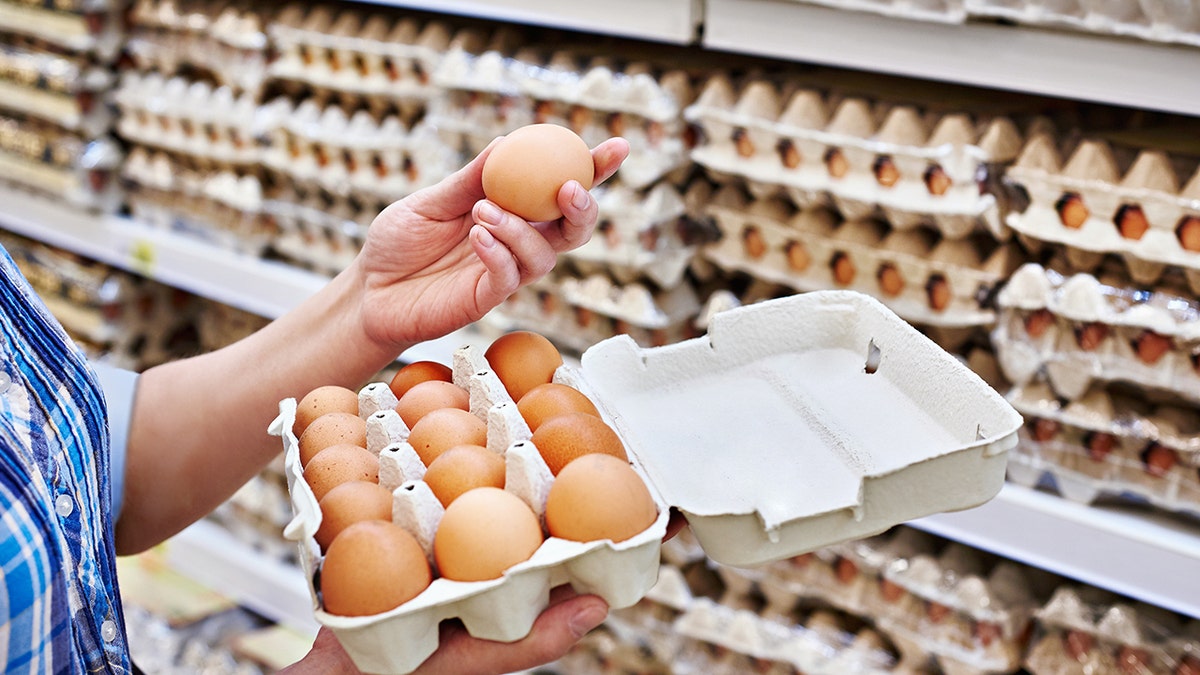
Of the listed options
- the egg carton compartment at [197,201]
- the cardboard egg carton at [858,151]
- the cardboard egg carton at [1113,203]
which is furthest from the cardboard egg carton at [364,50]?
the cardboard egg carton at [1113,203]

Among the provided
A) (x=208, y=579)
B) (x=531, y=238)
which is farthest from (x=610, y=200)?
(x=208, y=579)

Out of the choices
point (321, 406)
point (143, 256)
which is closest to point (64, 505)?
point (321, 406)

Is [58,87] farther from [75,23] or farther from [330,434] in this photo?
[330,434]

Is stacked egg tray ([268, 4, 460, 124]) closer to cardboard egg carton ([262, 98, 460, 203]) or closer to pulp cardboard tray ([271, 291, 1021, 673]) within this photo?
cardboard egg carton ([262, 98, 460, 203])

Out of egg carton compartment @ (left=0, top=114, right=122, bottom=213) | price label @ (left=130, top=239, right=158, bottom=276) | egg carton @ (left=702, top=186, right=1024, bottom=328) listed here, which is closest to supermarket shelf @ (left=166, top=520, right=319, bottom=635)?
price label @ (left=130, top=239, right=158, bottom=276)

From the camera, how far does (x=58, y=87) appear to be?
92.0 inches

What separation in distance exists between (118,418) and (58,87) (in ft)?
4.81

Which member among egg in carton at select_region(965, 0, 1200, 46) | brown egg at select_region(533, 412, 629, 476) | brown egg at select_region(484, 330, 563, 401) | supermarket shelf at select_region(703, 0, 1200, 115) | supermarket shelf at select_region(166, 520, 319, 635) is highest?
egg in carton at select_region(965, 0, 1200, 46)

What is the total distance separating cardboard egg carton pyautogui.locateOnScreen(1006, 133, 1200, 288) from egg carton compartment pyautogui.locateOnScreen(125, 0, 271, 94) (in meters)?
1.47

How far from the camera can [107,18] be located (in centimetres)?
232

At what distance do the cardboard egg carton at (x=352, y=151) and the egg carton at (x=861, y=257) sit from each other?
0.56m

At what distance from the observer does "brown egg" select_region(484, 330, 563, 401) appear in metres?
0.95

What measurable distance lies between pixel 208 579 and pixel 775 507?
2049mm

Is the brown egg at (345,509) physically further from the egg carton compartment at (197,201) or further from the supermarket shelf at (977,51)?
the egg carton compartment at (197,201)
